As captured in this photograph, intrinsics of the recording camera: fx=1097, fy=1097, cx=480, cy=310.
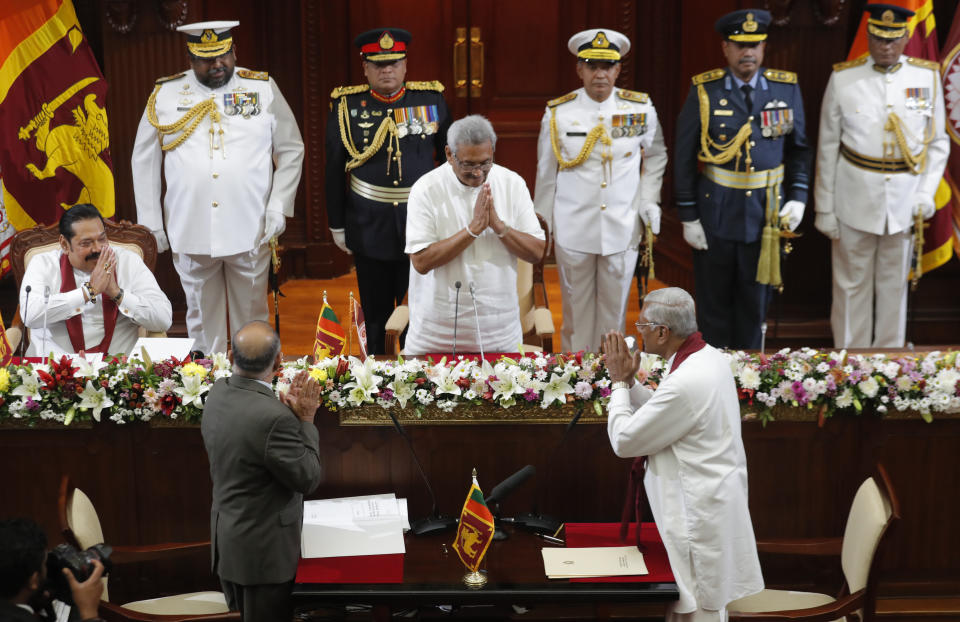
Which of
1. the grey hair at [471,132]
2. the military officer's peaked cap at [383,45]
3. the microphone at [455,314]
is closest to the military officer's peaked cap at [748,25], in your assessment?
the military officer's peaked cap at [383,45]

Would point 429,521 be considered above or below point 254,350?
below

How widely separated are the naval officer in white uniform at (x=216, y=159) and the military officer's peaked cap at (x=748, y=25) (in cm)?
206

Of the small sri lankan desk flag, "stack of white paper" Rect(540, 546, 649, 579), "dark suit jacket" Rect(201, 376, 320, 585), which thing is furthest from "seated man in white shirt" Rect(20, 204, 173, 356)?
"stack of white paper" Rect(540, 546, 649, 579)

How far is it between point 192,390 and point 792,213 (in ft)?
9.60

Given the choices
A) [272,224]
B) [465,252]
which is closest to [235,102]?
[272,224]

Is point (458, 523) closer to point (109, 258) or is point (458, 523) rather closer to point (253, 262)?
point (109, 258)

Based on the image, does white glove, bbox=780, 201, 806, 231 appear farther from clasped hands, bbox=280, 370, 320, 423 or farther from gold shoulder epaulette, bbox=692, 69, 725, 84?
clasped hands, bbox=280, 370, 320, 423

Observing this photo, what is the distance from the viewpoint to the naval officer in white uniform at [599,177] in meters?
5.04

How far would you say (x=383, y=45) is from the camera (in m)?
4.89

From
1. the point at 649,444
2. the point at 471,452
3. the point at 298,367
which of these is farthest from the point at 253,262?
the point at 649,444

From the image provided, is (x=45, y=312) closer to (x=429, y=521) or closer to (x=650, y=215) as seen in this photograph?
(x=429, y=521)

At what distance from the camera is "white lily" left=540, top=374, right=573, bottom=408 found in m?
3.50

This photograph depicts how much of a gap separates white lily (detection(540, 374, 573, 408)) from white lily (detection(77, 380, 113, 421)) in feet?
4.55

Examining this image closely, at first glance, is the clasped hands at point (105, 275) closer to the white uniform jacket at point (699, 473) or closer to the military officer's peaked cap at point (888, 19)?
the white uniform jacket at point (699, 473)
